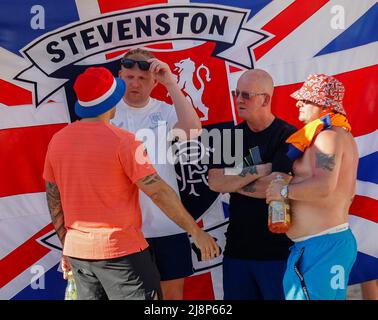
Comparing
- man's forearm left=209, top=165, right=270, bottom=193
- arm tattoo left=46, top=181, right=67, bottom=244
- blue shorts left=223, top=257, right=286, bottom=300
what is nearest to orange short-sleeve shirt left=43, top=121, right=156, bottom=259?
arm tattoo left=46, top=181, right=67, bottom=244

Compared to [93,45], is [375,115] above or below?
below

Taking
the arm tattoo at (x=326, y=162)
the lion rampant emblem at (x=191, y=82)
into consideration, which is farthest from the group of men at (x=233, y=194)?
the lion rampant emblem at (x=191, y=82)

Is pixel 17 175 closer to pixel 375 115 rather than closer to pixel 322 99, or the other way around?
pixel 322 99

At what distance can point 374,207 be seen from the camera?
4.56m

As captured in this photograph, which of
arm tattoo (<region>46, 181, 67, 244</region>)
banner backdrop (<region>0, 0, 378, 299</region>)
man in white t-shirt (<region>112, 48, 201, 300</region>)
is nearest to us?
arm tattoo (<region>46, 181, 67, 244</region>)

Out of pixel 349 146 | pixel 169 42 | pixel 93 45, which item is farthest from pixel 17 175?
pixel 349 146

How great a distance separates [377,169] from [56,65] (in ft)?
7.19

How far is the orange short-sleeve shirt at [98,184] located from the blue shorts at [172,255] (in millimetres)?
679

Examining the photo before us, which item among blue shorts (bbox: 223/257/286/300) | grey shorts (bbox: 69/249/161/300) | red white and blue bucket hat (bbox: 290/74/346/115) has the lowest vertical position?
blue shorts (bbox: 223/257/286/300)

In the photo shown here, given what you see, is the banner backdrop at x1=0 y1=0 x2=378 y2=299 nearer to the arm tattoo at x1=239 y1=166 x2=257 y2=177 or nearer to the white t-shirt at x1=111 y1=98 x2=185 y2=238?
the white t-shirt at x1=111 y1=98 x2=185 y2=238

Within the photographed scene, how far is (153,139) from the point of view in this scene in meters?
4.28

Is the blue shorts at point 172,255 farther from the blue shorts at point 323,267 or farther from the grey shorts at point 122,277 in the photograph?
the blue shorts at point 323,267

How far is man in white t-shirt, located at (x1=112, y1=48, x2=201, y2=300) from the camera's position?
423cm

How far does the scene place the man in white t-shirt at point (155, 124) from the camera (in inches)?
167
